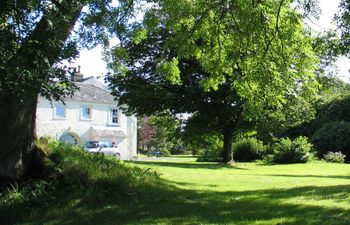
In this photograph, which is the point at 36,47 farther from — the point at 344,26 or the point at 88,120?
the point at 88,120

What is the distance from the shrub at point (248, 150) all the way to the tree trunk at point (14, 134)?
2849cm

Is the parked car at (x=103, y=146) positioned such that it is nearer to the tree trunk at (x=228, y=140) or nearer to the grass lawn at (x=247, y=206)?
the tree trunk at (x=228, y=140)

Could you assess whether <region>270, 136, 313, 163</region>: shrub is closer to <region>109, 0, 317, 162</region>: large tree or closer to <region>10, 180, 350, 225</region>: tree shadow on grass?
<region>109, 0, 317, 162</region>: large tree

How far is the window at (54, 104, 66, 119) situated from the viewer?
166 ft

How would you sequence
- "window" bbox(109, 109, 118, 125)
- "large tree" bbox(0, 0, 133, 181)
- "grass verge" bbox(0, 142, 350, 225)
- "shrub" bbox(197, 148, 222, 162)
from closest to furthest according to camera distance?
"large tree" bbox(0, 0, 133, 181), "grass verge" bbox(0, 142, 350, 225), "shrub" bbox(197, 148, 222, 162), "window" bbox(109, 109, 118, 125)

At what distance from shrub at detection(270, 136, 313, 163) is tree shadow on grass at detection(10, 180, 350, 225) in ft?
69.9

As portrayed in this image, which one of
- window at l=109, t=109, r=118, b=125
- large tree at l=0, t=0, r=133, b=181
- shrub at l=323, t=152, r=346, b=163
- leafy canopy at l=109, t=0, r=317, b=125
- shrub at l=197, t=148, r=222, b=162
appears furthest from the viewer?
window at l=109, t=109, r=118, b=125

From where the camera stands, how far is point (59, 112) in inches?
2003

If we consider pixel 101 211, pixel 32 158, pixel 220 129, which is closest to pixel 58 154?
pixel 32 158

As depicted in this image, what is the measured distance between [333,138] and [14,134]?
3366 cm

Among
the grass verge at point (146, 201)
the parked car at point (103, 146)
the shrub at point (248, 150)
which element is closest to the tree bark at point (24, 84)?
the grass verge at point (146, 201)

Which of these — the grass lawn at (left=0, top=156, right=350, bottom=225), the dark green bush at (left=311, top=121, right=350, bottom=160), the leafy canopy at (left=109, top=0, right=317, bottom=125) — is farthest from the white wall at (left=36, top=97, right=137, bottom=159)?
the grass lawn at (left=0, top=156, right=350, bottom=225)

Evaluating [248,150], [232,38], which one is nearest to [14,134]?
[232,38]

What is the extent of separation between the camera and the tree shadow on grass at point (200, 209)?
9.81 meters
